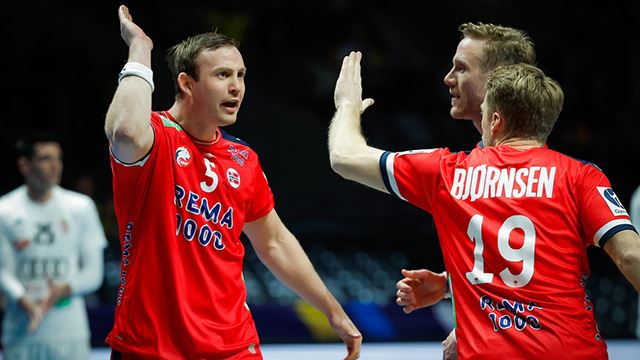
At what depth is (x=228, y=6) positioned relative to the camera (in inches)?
522

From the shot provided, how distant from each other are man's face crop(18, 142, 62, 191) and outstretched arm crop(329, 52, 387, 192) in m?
3.74

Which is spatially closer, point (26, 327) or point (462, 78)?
point (462, 78)

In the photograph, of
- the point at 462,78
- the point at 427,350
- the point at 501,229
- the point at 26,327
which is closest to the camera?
the point at 501,229

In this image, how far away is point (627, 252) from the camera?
3141 mm

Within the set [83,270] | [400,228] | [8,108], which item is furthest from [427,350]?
[8,108]

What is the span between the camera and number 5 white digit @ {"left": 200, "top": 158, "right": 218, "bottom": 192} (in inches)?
154

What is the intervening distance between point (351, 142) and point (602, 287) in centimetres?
672

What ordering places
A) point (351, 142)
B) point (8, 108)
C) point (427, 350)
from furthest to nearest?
point (8, 108) → point (427, 350) → point (351, 142)

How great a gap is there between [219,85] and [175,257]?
79 cm

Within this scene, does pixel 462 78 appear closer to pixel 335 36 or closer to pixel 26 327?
pixel 26 327

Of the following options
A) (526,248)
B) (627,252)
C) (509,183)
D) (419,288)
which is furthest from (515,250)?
(419,288)

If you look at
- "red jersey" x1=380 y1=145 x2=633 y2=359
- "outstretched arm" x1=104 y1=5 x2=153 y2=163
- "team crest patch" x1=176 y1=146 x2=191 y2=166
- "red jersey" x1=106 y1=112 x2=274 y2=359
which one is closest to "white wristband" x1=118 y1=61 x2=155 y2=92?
"outstretched arm" x1=104 y1=5 x2=153 y2=163

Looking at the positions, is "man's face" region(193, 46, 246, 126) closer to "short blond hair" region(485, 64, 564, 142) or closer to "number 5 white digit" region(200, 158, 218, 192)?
"number 5 white digit" region(200, 158, 218, 192)

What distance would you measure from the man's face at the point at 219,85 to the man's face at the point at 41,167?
10.5 feet
